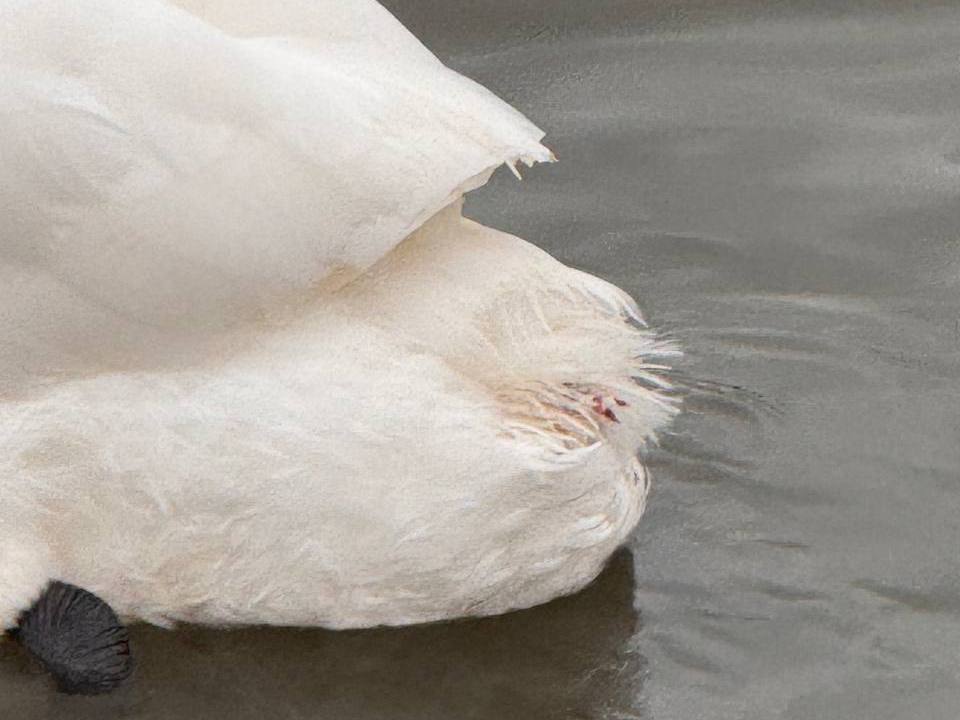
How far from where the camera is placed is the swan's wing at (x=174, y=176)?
279 centimetres

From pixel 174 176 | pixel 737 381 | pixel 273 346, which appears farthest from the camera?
Result: pixel 737 381

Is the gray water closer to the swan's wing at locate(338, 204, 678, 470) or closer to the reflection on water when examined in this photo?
the reflection on water

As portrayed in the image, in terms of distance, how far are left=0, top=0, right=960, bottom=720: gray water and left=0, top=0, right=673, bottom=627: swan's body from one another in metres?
0.14

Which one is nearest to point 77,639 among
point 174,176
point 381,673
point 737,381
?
point 381,673

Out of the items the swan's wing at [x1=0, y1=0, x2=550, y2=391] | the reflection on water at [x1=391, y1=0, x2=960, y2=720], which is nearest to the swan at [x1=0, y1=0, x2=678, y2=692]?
the swan's wing at [x1=0, y1=0, x2=550, y2=391]

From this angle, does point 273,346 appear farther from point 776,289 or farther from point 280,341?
point 776,289

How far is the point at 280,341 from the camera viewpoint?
2.96m

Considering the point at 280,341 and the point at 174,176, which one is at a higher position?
the point at 174,176

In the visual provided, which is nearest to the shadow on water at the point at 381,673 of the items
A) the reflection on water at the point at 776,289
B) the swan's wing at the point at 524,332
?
the reflection on water at the point at 776,289

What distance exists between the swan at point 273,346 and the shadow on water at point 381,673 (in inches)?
3.1

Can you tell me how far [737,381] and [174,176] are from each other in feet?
4.61

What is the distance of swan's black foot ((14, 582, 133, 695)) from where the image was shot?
3.12 metres

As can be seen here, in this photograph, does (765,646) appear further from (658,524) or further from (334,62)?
(334,62)

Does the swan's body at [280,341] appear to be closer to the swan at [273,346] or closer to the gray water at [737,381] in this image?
the swan at [273,346]
